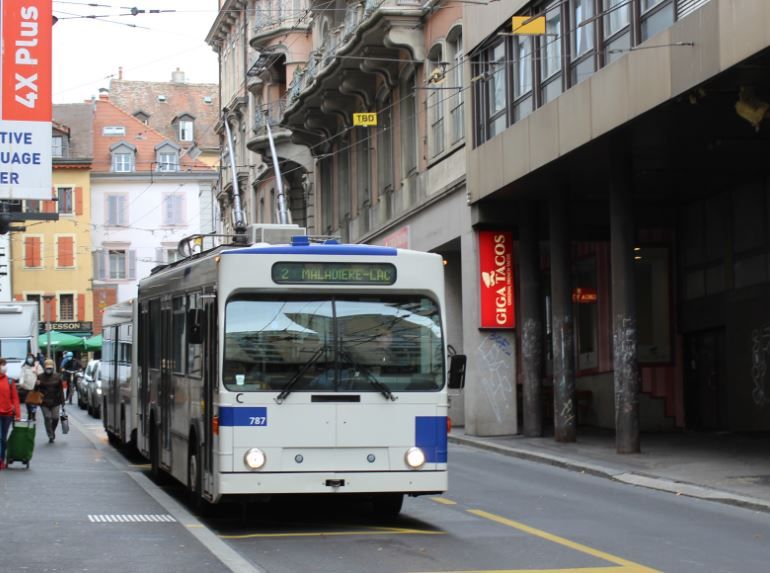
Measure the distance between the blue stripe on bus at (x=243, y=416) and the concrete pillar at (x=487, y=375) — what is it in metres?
17.6

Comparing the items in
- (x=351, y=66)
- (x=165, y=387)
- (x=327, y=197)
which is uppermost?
(x=351, y=66)

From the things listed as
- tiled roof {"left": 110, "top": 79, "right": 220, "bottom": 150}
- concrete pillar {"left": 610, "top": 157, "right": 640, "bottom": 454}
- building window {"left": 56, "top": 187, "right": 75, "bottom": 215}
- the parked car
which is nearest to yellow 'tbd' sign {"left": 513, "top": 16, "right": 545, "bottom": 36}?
concrete pillar {"left": 610, "top": 157, "right": 640, "bottom": 454}

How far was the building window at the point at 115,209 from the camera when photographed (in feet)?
312

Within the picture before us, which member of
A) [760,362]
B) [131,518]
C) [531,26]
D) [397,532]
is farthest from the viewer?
[760,362]

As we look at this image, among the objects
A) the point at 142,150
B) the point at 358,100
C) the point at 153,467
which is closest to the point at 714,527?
the point at 153,467

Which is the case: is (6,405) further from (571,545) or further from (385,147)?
(385,147)

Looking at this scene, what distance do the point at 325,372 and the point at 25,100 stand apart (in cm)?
1632

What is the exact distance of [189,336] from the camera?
49.9ft

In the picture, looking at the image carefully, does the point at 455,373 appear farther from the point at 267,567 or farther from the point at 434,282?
the point at 267,567

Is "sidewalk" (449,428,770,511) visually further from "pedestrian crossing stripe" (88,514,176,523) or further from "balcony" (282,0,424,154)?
"balcony" (282,0,424,154)

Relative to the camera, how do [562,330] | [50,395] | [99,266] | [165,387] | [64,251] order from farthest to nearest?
[99,266] < [64,251] < [50,395] < [562,330] < [165,387]

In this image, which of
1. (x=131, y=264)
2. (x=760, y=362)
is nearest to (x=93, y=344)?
(x=131, y=264)

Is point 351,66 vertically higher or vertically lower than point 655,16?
higher

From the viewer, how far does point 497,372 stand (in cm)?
3141
